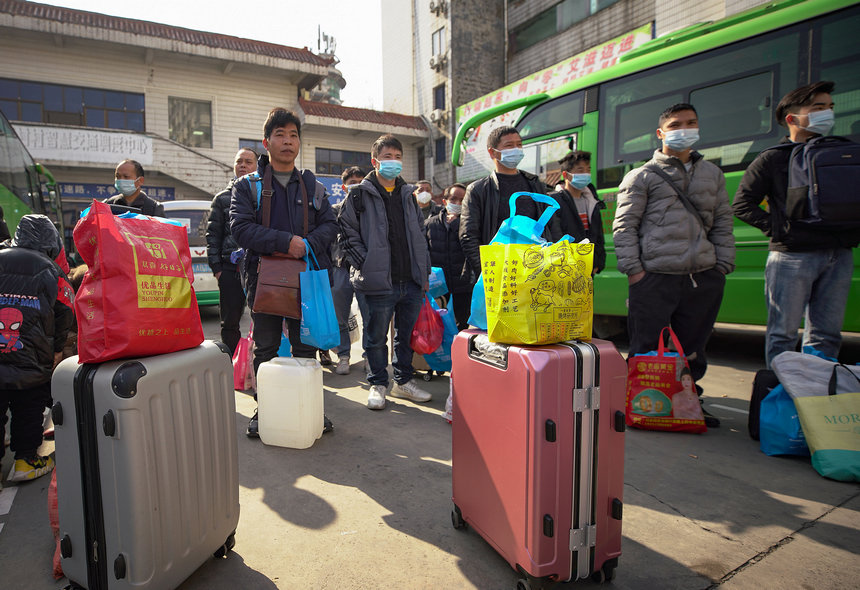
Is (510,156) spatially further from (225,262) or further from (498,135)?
(225,262)

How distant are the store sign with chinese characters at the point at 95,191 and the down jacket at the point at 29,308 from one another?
15.5 m

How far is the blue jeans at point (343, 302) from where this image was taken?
4867 mm

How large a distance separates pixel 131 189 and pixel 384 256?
2517mm

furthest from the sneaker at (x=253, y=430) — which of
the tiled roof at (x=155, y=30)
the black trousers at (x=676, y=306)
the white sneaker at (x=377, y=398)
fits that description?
the tiled roof at (x=155, y=30)

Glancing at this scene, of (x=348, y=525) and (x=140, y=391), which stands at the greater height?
(x=140, y=391)

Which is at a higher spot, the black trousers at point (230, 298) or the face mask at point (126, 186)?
the face mask at point (126, 186)

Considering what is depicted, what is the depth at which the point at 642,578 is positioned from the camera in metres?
1.70

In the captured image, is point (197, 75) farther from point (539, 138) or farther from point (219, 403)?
point (219, 403)

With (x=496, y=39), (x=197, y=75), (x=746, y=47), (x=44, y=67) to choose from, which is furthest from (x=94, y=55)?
(x=746, y=47)

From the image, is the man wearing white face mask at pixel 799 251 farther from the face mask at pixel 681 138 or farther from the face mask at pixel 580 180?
the face mask at pixel 580 180

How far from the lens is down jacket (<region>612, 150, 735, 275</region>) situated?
10.7ft

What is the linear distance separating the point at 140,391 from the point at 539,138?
19.4 ft

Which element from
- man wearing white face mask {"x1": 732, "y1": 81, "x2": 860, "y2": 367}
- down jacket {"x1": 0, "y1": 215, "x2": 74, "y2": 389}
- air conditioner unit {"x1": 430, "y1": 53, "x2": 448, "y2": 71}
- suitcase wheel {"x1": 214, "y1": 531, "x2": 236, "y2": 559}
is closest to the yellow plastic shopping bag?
suitcase wheel {"x1": 214, "y1": 531, "x2": 236, "y2": 559}

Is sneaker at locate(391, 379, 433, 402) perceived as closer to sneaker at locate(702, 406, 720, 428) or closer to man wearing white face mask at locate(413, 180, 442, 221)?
sneaker at locate(702, 406, 720, 428)
